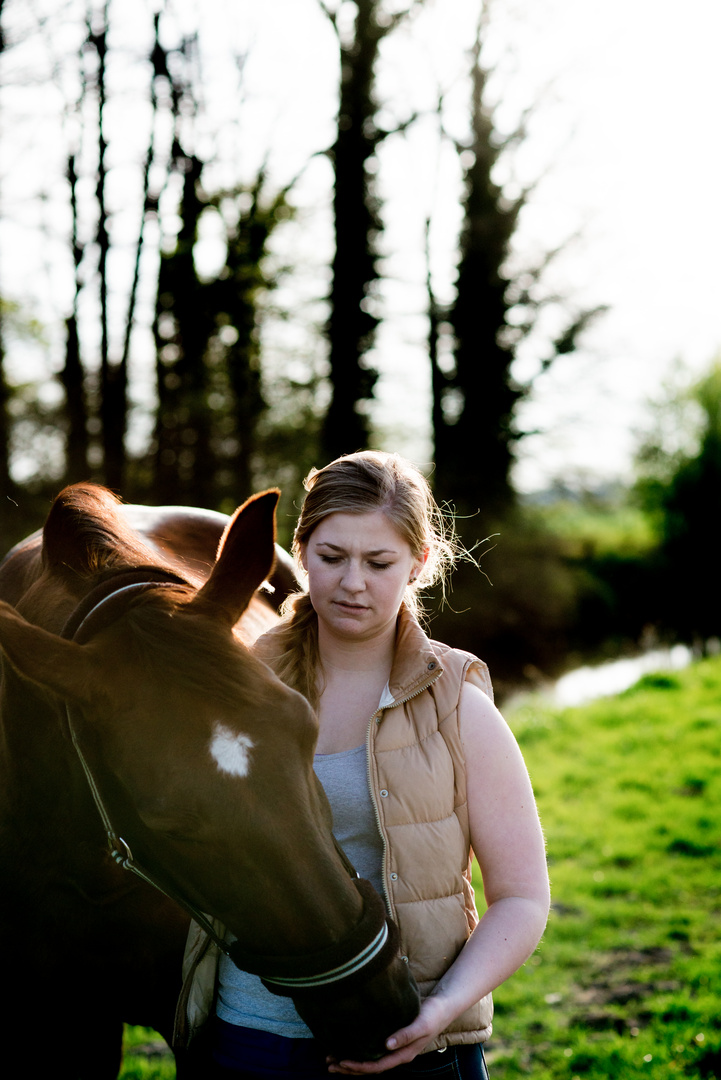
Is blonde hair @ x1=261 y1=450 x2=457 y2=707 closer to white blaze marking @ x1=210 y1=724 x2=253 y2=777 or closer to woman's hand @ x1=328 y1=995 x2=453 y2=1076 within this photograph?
white blaze marking @ x1=210 y1=724 x2=253 y2=777

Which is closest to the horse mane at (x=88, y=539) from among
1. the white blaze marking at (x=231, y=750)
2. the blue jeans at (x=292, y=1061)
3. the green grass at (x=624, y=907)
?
the white blaze marking at (x=231, y=750)

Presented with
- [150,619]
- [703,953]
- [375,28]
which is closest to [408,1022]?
[150,619]

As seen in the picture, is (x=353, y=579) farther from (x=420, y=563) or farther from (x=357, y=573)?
(x=420, y=563)

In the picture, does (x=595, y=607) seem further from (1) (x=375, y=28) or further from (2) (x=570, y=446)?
(1) (x=375, y=28)

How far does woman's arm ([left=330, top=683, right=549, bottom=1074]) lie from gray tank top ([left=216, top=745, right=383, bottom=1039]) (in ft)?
0.68

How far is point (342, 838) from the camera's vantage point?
5.73 ft

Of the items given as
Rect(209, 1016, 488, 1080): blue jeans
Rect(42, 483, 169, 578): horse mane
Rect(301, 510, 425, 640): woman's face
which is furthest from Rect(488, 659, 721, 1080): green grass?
Rect(42, 483, 169, 578): horse mane

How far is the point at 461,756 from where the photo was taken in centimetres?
169

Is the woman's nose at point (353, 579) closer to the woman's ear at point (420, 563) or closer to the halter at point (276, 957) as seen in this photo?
the woman's ear at point (420, 563)

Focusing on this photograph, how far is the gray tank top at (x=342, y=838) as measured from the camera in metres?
1.66

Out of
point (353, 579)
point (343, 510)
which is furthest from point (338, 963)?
point (343, 510)

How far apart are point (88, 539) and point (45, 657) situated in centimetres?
49

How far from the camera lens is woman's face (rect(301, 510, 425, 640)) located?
1798 millimetres

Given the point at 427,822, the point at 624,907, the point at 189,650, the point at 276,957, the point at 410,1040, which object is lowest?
the point at 624,907
